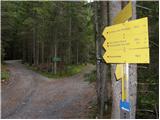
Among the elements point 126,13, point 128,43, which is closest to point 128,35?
point 128,43

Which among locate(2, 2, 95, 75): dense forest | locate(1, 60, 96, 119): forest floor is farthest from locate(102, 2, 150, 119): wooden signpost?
locate(2, 2, 95, 75): dense forest

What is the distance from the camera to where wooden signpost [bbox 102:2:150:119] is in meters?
3.83

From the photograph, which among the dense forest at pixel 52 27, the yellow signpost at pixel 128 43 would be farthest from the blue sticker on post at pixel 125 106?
the dense forest at pixel 52 27

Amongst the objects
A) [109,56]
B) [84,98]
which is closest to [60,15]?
[84,98]

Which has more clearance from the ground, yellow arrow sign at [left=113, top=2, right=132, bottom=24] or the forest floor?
yellow arrow sign at [left=113, top=2, right=132, bottom=24]

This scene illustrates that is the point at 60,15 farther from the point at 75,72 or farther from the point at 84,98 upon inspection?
the point at 84,98

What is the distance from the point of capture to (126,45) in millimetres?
4121

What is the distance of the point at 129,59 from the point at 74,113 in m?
9.99

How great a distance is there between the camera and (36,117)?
1309 cm

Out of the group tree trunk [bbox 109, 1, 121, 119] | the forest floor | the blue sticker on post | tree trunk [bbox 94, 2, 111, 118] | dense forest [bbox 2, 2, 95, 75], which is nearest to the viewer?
the blue sticker on post

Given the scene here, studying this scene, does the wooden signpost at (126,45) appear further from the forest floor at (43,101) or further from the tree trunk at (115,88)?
the forest floor at (43,101)

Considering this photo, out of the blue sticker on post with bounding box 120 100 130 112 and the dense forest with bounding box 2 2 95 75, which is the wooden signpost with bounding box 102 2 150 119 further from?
the dense forest with bounding box 2 2 95 75

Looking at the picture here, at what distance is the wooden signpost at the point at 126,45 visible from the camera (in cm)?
383

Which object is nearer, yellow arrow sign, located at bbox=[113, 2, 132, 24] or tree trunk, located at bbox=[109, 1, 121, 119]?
yellow arrow sign, located at bbox=[113, 2, 132, 24]
